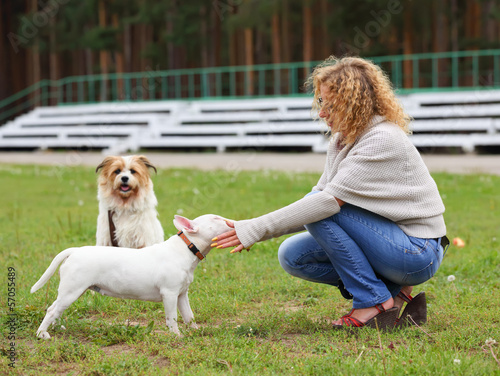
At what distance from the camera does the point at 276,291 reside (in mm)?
5453

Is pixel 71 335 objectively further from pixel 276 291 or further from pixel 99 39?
pixel 99 39

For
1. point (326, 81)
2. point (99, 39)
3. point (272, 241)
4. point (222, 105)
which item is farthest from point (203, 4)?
point (326, 81)

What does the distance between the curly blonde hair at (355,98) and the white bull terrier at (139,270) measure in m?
1.02

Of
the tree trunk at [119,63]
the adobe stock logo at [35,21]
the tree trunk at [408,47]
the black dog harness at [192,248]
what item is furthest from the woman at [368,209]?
the adobe stock logo at [35,21]

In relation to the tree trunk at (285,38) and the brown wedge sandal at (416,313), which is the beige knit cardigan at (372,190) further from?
the tree trunk at (285,38)

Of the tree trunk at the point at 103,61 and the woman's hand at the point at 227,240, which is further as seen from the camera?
the tree trunk at the point at 103,61

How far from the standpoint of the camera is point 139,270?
4.15 meters

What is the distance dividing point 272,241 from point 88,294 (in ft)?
8.64

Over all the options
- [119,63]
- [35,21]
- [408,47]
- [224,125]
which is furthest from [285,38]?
[35,21]

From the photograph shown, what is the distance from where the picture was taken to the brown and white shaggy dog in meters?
5.80

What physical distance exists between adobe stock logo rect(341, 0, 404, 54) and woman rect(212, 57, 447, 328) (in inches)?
862

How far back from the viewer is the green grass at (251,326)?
3.51m

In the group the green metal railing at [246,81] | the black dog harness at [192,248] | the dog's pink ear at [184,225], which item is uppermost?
the green metal railing at [246,81]

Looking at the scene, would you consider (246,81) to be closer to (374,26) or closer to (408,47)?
(374,26)
